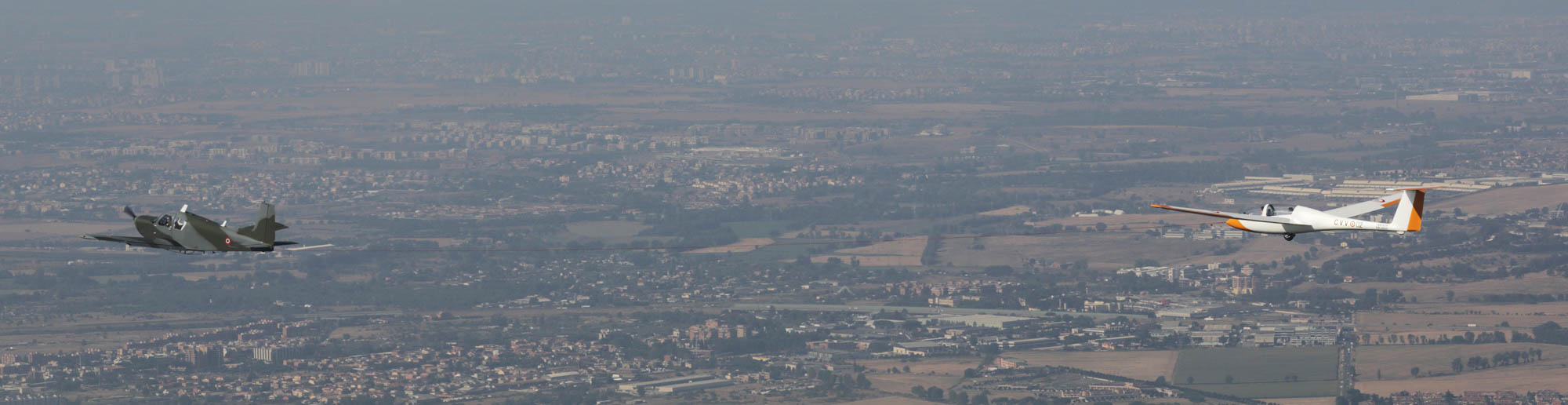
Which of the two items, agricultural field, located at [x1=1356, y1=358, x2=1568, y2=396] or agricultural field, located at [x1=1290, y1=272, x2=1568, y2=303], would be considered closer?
agricultural field, located at [x1=1356, y1=358, x2=1568, y2=396]

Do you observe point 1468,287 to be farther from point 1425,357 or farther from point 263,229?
point 263,229

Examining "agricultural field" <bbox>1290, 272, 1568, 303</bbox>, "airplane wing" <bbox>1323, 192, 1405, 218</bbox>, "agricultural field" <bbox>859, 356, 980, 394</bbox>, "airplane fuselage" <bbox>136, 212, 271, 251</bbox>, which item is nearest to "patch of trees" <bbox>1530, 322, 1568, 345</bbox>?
"agricultural field" <bbox>1290, 272, 1568, 303</bbox>

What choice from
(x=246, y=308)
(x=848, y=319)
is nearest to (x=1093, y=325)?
(x=848, y=319)

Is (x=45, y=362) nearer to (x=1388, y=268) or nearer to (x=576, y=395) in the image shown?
(x=576, y=395)

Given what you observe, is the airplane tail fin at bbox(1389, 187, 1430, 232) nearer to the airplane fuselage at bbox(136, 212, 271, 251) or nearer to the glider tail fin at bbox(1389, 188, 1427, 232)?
the glider tail fin at bbox(1389, 188, 1427, 232)

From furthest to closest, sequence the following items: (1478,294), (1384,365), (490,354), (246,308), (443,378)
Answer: (246,308), (1478,294), (490,354), (443,378), (1384,365)

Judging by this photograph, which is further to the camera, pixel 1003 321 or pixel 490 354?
pixel 1003 321
